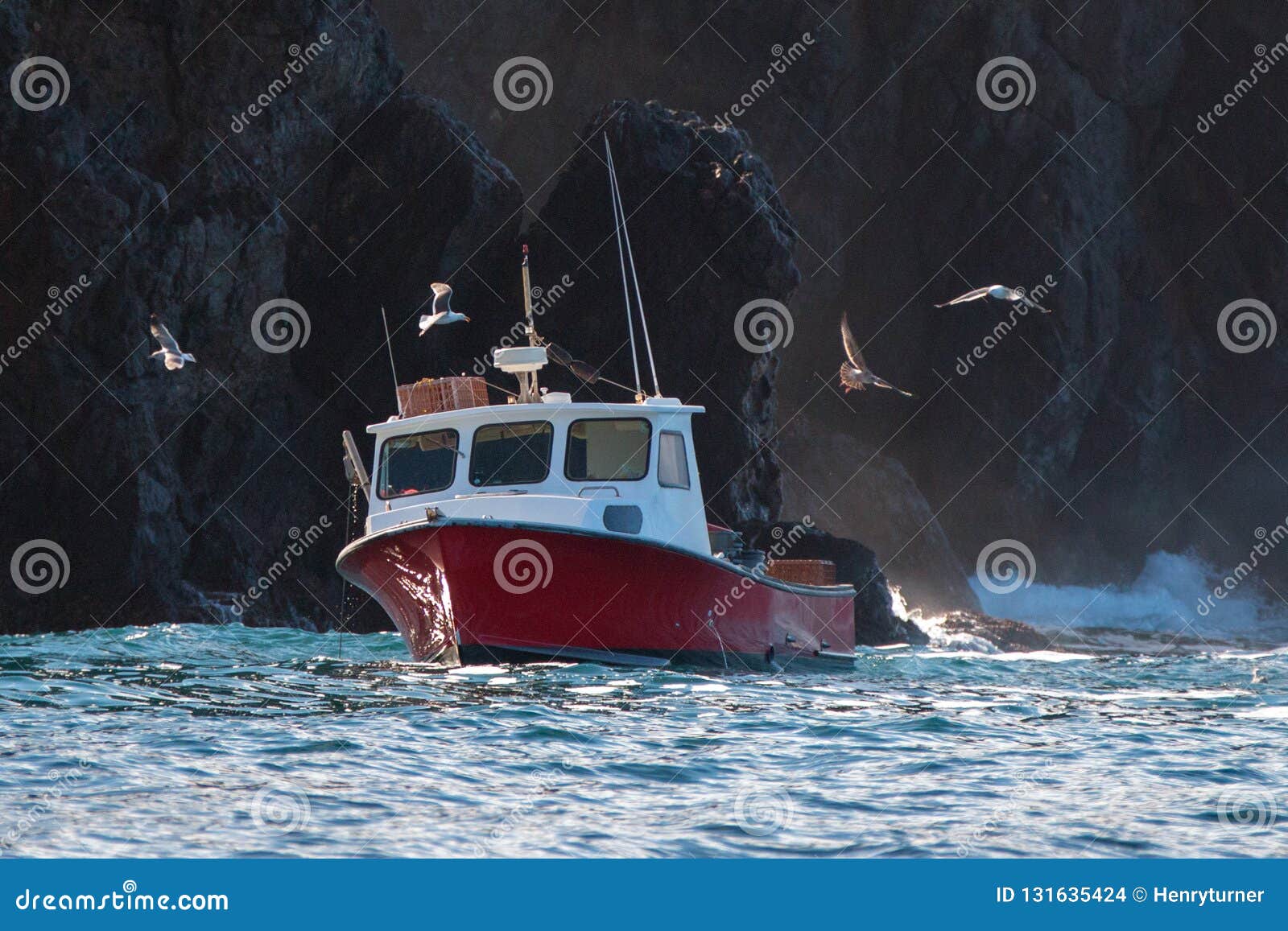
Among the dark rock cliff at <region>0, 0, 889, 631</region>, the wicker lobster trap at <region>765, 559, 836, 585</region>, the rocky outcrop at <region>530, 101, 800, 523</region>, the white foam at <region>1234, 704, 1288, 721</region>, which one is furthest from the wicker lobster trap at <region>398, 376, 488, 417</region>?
the rocky outcrop at <region>530, 101, 800, 523</region>

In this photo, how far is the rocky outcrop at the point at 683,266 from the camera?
98.7 ft

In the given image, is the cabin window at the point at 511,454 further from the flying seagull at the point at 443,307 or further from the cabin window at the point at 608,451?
the flying seagull at the point at 443,307

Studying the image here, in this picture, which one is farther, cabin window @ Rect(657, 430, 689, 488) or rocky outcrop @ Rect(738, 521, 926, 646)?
rocky outcrop @ Rect(738, 521, 926, 646)

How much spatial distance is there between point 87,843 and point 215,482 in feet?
70.5

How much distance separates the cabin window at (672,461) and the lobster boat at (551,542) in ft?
0.08

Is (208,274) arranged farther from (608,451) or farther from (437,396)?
(608,451)

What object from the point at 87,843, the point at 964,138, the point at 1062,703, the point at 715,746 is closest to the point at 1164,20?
the point at 964,138

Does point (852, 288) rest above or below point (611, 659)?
above

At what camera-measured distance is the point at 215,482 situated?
1063 inches

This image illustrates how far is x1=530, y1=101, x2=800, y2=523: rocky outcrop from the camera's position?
98.7ft

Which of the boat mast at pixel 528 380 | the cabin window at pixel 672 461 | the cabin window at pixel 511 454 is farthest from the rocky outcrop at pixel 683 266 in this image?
the cabin window at pixel 511 454

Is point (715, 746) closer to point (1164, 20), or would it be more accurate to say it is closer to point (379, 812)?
point (379, 812)

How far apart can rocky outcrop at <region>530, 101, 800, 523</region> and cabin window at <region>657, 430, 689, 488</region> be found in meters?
13.6

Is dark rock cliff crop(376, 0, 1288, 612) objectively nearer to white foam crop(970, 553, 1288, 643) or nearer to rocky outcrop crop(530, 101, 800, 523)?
white foam crop(970, 553, 1288, 643)
